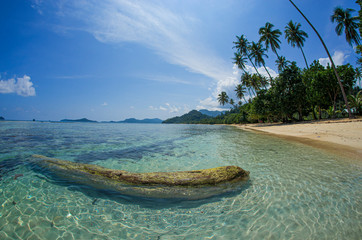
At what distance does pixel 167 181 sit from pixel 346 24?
147ft

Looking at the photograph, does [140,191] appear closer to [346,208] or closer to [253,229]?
[253,229]

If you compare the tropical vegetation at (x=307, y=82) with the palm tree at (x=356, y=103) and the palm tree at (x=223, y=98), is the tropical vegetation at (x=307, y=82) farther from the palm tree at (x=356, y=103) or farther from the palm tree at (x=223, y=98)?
the palm tree at (x=223, y=98)

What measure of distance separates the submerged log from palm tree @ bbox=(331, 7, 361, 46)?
4202cm

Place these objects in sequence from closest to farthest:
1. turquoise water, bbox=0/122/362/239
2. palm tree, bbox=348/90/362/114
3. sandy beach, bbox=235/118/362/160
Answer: turquoise water, bbox=0/122/362/239 < sandy beach, bbox=235/118/362/160 < palm tree, bbox=348/90/362/114

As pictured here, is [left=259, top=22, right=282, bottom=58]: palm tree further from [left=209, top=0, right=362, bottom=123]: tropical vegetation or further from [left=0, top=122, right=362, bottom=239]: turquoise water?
[left=0, top=122, right=362, bottom=239]: turquoise water

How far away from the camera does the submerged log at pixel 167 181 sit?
4.30m

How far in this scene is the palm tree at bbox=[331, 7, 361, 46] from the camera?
27753 millimetres

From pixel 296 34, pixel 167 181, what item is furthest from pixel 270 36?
pixel 167 181

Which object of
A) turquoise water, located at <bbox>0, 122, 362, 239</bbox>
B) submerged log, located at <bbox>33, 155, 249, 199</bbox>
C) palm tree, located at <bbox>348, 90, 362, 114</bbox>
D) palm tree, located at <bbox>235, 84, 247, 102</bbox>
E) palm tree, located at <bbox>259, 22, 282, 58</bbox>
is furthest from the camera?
palm tree, located at <bbox>235, 84, 247, 102</bbox>

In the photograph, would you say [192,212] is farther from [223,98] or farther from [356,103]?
[223,98]

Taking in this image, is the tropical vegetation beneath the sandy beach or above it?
above

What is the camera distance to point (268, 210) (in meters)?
3.47

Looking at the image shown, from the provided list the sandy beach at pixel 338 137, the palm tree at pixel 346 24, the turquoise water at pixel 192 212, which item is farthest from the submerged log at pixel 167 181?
the palm tree at pixel 346 24

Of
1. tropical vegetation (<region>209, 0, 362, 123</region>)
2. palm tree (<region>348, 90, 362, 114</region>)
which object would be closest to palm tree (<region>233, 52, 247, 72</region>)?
tropical vegetation (<region>209, 0, 362, 123</region>)
